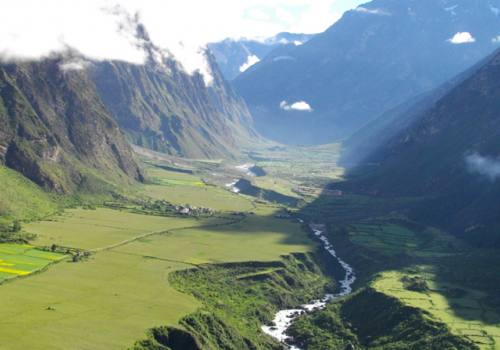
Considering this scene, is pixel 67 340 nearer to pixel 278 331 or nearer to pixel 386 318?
pixel 278 331

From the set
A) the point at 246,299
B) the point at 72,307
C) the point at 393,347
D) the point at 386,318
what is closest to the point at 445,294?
the point at 386,318

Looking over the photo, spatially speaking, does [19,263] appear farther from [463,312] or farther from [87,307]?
[463,312]

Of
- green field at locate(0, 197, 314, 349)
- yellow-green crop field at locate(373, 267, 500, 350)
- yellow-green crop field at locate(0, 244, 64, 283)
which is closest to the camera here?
green field at locate(0, 197, 314, 349)

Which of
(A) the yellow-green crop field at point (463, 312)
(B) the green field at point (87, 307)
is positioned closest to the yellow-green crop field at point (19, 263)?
(B) the green field at point (87, 307)

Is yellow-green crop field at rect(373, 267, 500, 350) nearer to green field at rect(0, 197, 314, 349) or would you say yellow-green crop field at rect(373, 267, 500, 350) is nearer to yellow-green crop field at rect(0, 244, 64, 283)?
green field at rect(0, 197, 314, 349)

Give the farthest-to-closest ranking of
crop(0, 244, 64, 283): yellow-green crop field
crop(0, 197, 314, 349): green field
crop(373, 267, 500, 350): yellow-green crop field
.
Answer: crop(0, 244, 64, 283): yellow-green crop field
crop(373, 267, 500, 350): yellow-green crop field
crop(0, 197, 314, 349): green field

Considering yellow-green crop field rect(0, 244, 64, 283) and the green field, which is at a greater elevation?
yellow-green crop field rect(0, 244, 64, 283)

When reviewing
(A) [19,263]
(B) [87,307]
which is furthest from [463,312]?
(A) [19,263]

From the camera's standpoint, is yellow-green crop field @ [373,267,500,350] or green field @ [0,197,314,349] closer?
green field @ [0,197,314,349]

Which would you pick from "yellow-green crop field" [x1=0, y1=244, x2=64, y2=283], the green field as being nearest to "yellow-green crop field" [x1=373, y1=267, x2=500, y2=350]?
the green field

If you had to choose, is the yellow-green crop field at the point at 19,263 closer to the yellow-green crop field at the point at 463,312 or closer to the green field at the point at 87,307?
the green field at the point at 87,307
